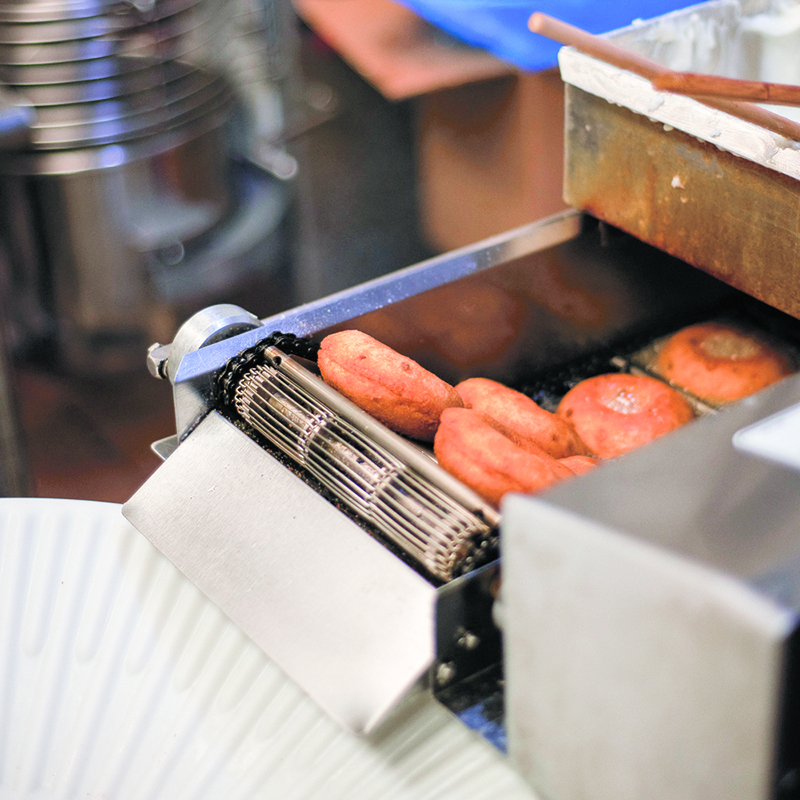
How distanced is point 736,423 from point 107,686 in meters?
0.47

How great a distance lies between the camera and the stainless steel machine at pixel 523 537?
17.9 inches

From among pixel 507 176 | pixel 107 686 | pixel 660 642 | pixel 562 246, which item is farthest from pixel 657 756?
pixel 507 176

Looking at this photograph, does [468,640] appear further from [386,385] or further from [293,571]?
[386,385]

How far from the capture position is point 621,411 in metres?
0.98

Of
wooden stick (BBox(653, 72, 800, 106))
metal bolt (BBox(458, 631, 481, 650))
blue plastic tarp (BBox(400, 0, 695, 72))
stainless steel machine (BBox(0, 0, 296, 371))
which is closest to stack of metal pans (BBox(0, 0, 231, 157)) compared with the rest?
stainless steel machine (BBox(0, 0, 296, 371))

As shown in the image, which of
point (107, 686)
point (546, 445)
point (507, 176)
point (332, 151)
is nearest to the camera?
point (107, 686)

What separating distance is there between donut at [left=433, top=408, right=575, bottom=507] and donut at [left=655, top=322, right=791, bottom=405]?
0.37 metres

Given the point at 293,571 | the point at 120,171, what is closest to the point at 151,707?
the point at 293,571

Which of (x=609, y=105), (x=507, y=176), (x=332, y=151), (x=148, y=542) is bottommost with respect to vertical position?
(x=332, y=151)

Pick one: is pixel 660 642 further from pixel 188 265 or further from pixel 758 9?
pixel 188 265

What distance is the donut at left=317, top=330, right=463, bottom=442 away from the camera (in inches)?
31.1

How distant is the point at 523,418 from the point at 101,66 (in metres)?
1.23

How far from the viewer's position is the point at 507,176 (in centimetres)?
189

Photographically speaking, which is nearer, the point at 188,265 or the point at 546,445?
the point at 546,445
